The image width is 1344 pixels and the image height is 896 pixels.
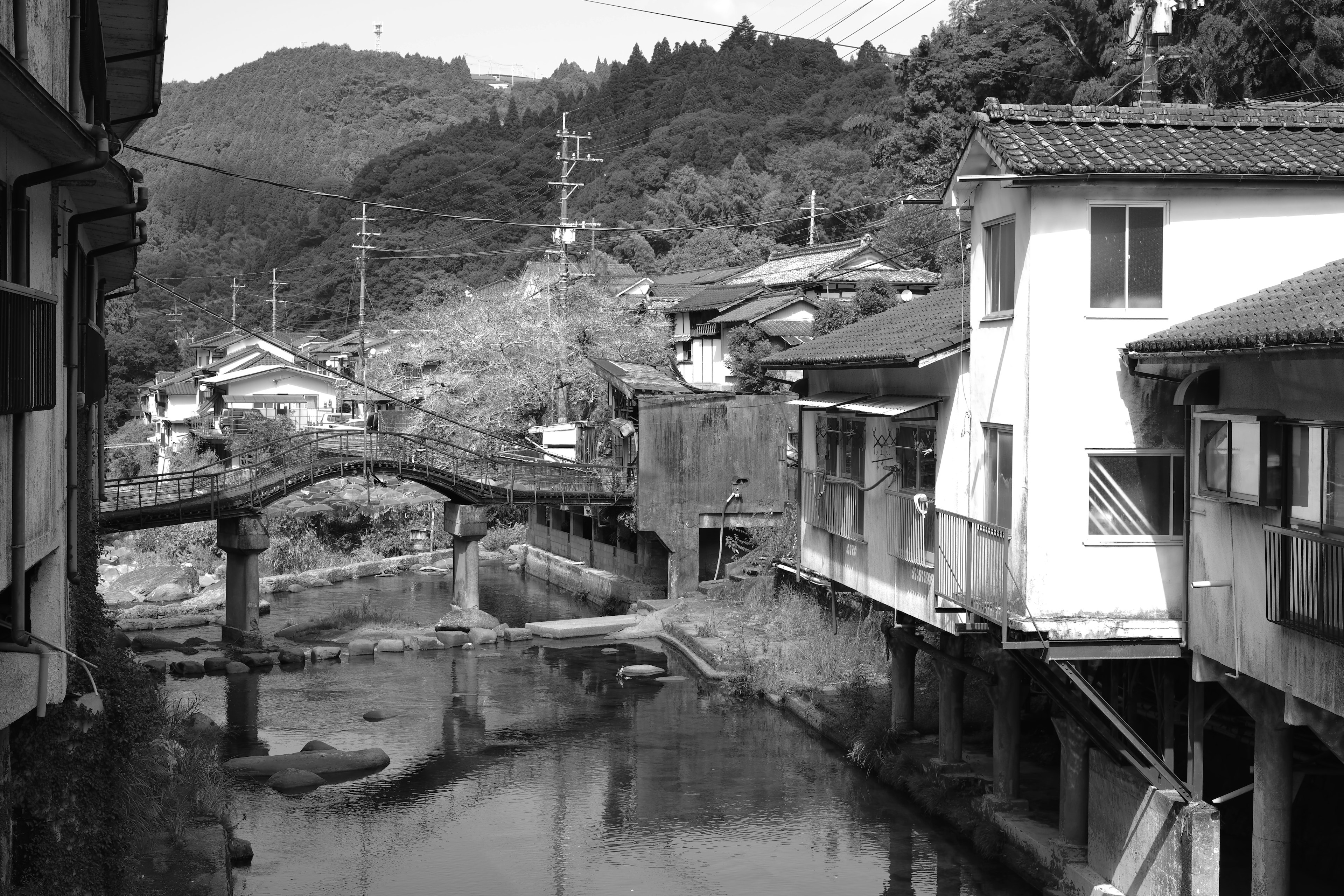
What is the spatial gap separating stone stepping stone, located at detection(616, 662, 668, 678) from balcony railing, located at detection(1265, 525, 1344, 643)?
18.2 metres

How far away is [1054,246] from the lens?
12648 mm

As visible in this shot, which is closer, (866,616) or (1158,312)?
(1158,312)

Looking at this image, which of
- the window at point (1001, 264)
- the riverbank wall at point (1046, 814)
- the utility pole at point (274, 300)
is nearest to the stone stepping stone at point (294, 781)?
the riverbank wall at point (1046, 814)

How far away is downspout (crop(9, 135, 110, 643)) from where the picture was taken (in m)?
7.34

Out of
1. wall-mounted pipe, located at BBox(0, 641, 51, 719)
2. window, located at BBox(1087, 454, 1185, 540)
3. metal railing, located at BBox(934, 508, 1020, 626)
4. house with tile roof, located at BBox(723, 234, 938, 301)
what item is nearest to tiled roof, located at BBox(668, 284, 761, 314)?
house with tile roof, located at BBox(723, 234, 938, 301)

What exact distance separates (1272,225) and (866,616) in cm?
1344

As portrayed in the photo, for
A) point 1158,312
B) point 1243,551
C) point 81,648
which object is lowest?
point 81,648

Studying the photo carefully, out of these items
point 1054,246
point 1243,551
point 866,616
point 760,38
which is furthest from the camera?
point 760,38

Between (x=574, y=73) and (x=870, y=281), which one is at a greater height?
(x=574, y=73)

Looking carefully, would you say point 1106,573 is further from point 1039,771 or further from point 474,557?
point 474,557

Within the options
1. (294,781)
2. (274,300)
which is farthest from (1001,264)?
(274,300)

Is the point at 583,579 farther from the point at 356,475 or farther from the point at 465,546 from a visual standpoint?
the point at 356,475

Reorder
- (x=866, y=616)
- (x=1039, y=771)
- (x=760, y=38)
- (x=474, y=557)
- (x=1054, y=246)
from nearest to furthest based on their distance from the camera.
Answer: (x=1054, y=246), (x=1039, y=771), (x=866, y=616), (x=474, y=557), (x=760, y=38)

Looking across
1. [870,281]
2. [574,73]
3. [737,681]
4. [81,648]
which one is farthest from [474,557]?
[574,73]
